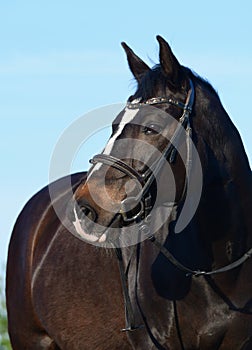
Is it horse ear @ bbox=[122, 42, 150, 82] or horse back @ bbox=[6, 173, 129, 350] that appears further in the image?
horse back @ bbox=[6, 173, 129, 350]

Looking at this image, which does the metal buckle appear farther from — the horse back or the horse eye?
the horse back

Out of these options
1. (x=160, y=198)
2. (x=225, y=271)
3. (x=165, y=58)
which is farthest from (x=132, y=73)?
(x=225, y=271)

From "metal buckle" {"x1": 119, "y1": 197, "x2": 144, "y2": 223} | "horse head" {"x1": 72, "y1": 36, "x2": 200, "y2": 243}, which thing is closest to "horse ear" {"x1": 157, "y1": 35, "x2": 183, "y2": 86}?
"horse head" {"x1": 72, "y1": 36, "x2": 200, "y2": 243}

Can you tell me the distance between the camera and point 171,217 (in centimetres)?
608

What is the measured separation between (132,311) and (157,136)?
117 centimetres

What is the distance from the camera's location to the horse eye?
5738 millimetres

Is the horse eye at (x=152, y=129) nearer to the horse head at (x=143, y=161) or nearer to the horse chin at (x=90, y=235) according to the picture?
the horse head at (x=143, y=161)

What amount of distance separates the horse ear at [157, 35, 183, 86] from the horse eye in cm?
34

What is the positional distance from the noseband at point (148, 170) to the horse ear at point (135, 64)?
404 millimetres

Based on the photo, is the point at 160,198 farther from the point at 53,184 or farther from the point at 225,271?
the point at 53,184

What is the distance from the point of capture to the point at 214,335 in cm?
604

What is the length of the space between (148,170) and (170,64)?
2.16 ft

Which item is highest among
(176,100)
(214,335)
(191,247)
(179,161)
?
(176,100)

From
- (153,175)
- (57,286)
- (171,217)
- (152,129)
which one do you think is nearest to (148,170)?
(153,175)
